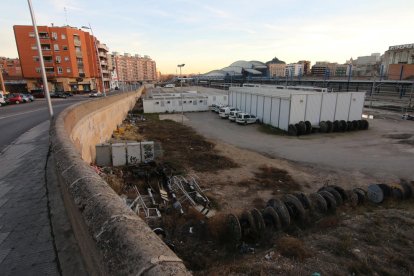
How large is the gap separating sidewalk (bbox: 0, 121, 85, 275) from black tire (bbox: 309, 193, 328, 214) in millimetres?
9951

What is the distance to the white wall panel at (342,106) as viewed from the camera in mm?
29969

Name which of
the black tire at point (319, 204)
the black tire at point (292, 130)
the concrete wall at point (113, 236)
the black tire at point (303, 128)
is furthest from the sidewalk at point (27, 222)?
the black tire at point (303, 128)

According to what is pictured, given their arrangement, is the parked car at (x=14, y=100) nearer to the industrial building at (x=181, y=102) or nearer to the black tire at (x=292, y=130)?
the industrial building at (x=181, y=102)

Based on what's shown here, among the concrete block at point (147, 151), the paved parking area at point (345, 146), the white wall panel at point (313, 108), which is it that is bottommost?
the paved parking area at point (345, 146)

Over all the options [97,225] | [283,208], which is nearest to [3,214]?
[97,225]

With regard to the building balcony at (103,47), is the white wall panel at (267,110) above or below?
below

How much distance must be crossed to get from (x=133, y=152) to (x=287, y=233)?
11565 mm

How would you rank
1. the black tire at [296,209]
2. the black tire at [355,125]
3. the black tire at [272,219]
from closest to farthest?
the black tire at [272,219]
the black tire at [296,209]
the black tire at [355,125]

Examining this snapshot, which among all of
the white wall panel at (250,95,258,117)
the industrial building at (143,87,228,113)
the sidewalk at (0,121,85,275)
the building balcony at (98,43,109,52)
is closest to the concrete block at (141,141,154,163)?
the sidewalk at (0,121,85,275)

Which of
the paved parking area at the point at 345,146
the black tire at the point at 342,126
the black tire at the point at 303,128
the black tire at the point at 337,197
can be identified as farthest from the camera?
the black tire at the point at 342,126

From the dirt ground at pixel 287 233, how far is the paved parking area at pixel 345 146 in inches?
88.5

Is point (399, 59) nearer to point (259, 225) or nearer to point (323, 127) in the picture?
point (323, 127)

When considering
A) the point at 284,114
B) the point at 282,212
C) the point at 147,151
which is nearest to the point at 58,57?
the point at 284,114

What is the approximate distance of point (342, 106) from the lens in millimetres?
30172
